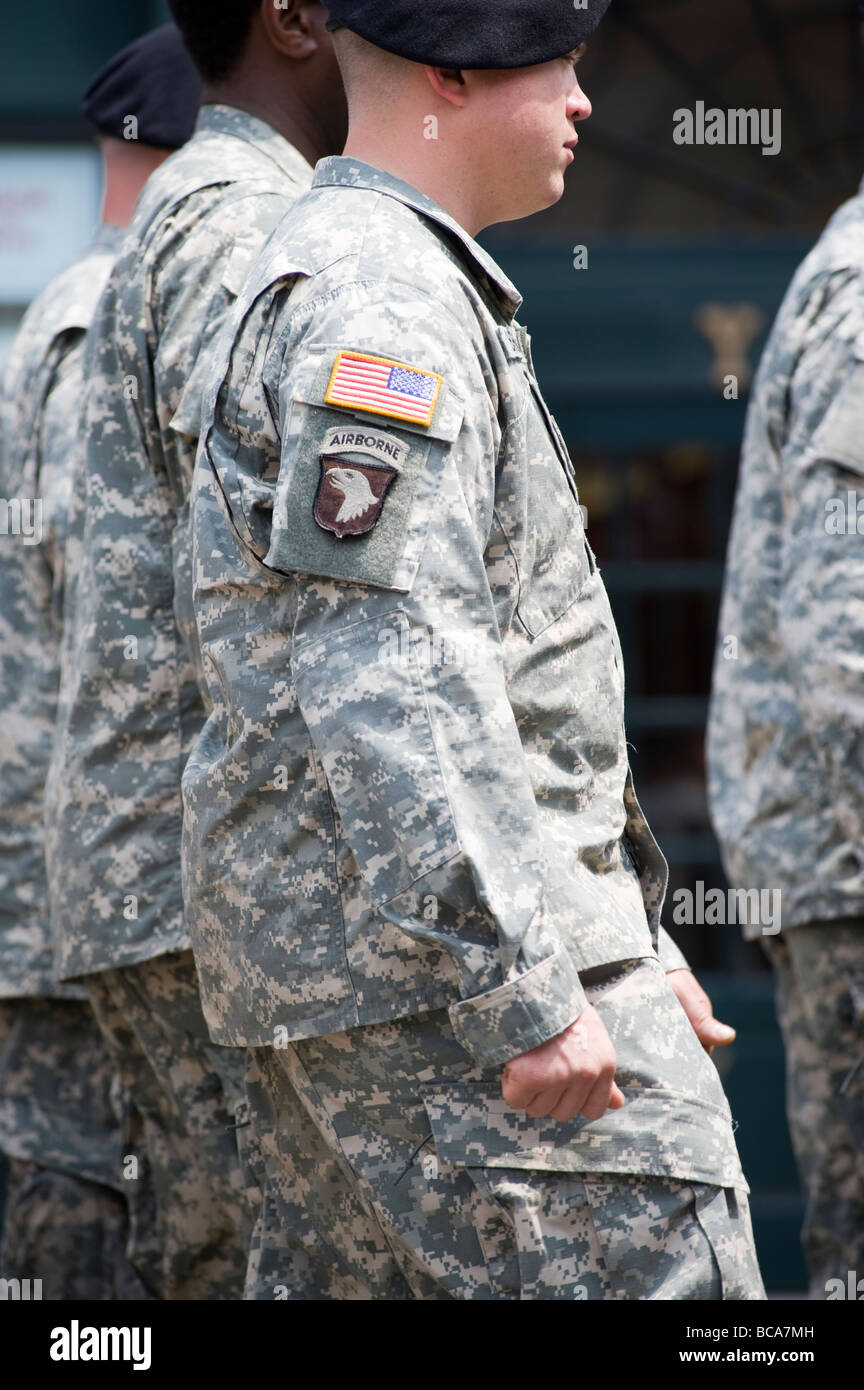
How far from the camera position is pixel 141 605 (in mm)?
2553

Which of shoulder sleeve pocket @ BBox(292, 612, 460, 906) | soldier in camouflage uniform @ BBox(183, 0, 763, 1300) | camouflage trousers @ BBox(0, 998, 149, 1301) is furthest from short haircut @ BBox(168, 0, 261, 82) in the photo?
camouflage trousers @ BBox(0, 998, 149, 1301)

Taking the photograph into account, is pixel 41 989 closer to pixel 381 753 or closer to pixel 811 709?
pixel 811 709

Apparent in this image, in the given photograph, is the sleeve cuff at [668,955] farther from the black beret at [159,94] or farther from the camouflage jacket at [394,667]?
the black beret at [159,94]

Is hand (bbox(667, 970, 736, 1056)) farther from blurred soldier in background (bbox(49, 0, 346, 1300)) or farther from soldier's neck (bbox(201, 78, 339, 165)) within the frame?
soldier's neck (bbox(201, 78, 339, 165))

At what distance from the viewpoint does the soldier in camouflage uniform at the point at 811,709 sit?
3016 millimetres

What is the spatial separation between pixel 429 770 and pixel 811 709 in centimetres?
142

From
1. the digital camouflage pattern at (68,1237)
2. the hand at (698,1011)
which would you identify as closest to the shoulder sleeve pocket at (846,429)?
the hand at (698,1011)

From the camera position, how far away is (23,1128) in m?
3.20

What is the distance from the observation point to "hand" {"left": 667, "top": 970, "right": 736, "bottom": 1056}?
88.7 inches

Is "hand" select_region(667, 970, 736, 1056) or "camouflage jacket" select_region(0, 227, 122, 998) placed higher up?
"camouflage jacket" select_region(0, 227, 122, 998)

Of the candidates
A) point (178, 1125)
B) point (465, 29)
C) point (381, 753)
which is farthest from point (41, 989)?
point (465, 29)

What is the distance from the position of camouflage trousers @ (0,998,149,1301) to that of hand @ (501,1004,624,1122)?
1.52m
